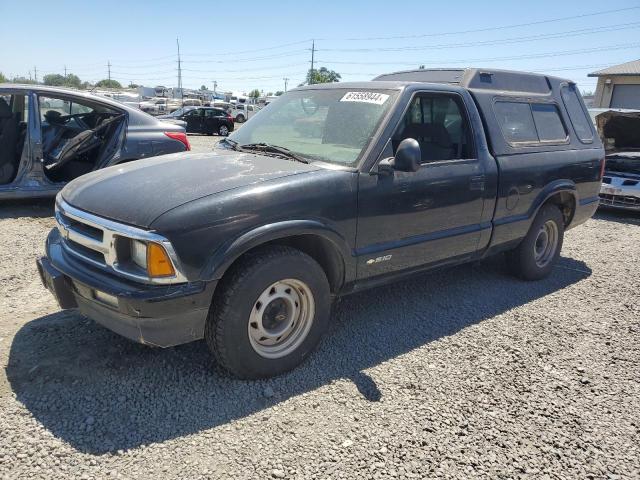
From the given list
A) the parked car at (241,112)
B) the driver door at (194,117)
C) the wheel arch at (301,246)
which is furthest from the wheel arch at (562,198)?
the parked car at (241,112)

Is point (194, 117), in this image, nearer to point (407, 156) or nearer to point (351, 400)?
point (407, 156)

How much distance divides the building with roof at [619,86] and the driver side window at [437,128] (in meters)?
25.3

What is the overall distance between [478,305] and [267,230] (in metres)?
2.49

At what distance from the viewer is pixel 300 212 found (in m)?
2.99

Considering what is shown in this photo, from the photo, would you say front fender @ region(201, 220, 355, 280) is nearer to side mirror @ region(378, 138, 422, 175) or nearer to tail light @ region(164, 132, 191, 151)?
side mirror @ region(378, 138, 422, 175)

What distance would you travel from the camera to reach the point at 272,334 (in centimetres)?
311

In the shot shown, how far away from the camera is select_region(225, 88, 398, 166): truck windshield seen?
3512 mm

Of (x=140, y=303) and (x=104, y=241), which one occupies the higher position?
(x=104, y=241)

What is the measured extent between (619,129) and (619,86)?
19.9 m

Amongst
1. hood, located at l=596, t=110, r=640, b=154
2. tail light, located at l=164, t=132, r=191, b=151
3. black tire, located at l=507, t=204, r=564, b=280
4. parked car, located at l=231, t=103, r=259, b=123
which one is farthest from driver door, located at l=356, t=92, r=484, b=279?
parked car, located at l=231, t=103, r=259, b=123

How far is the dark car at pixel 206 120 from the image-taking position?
2670 cm

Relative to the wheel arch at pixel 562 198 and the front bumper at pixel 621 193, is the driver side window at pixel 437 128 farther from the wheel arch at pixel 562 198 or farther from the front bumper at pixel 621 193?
the front bumper at pixel 621 193

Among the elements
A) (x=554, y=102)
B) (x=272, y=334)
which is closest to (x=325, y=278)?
(x=272, y=334)

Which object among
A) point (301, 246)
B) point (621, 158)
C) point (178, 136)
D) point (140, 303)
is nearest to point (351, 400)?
point (301, 246)
